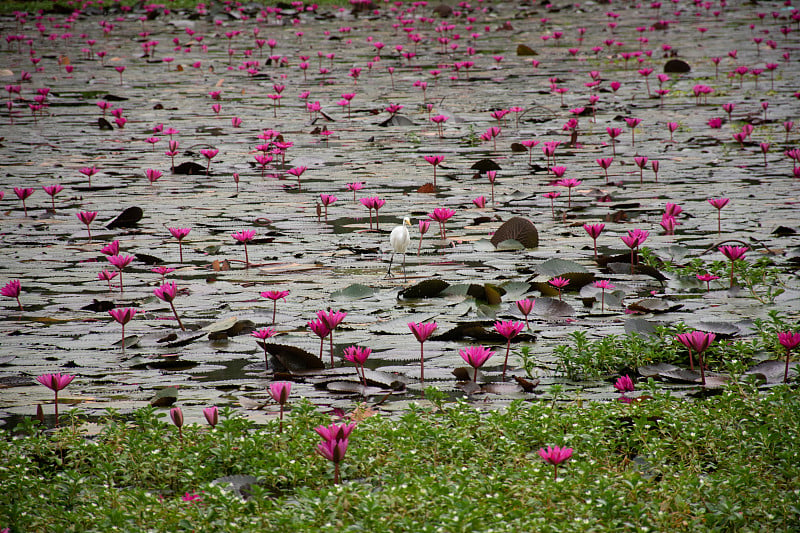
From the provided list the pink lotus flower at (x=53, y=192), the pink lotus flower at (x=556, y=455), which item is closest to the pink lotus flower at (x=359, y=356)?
the pink lotus flower at (x=556, y=455)

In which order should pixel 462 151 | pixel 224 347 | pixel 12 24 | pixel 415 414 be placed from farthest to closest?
pixel 12 24 < pixel 462 151 < pixel 224 347 < pixel 415 414

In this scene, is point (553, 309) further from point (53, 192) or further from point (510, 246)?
point (53, 192)

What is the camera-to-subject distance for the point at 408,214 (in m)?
5.24

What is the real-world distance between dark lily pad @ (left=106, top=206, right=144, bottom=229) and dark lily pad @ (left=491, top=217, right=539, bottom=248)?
6.77ft

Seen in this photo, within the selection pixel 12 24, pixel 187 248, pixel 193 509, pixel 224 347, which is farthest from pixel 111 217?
pixel 12 24

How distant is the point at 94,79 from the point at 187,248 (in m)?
7.53

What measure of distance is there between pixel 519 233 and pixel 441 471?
2.38 meters

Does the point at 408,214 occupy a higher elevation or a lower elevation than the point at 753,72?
lower

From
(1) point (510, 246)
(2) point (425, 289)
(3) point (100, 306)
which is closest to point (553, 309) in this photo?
(2) point (425, 289)

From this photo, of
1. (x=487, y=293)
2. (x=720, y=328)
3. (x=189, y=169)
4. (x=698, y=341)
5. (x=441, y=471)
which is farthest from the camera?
(x=189, y=169)

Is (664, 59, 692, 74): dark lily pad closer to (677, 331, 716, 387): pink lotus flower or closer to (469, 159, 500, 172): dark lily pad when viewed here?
(469, 159, 500, 172): dark lily pad

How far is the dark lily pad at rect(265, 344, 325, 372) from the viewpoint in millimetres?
3109

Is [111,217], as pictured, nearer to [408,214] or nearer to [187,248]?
[187,248]

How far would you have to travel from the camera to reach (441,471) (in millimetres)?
2371
